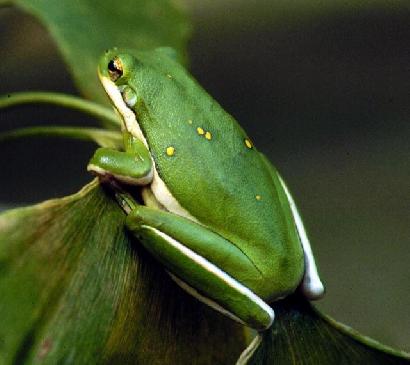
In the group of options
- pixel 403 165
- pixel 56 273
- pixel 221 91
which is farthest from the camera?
pixel 221 91

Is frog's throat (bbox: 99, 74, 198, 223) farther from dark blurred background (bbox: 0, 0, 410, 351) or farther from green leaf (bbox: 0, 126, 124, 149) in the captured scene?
dark blurred background (bbox: 0, 0, 410, 351)

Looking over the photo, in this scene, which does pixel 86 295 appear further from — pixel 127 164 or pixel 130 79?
pixel 130 79

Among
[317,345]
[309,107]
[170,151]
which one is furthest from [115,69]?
[309,107]

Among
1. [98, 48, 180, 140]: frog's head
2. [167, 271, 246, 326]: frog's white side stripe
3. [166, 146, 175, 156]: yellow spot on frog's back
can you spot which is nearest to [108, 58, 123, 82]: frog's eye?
[98, 48, 180, 140]: frog's head

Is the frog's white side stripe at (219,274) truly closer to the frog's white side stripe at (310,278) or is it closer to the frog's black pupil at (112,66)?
the frog's white side stripe at (310,278)

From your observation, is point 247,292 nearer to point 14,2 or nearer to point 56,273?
point 56,273

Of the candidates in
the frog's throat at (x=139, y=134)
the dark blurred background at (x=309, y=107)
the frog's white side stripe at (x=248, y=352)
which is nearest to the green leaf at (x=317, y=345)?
the frog's white side stripe at (x=248, y=352)

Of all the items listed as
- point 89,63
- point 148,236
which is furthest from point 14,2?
point 148,236
